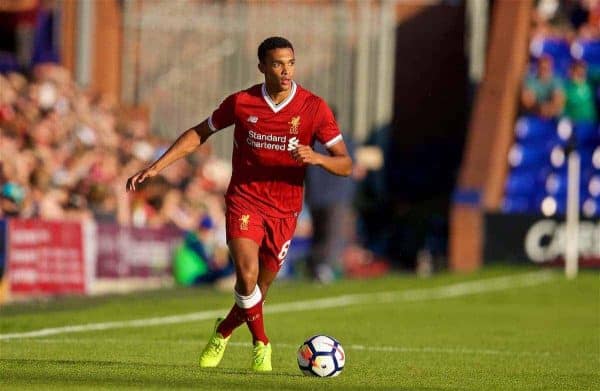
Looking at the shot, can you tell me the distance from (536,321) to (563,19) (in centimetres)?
1743

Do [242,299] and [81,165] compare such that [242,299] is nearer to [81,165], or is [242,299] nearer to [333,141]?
[333,141]

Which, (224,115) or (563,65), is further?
(563,65)

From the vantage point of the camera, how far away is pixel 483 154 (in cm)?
3197

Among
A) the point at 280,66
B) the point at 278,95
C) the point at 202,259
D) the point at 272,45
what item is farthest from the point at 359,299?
the point at 272,45

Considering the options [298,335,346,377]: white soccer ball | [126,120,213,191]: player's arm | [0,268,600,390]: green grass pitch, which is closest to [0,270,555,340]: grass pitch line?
[0,268,600,390]: green grass pitch

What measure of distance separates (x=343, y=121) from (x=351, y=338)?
66.0 feet

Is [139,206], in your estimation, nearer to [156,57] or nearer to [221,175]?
[221,175]

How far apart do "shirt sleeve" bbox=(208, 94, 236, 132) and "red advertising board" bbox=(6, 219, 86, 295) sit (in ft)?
29.8

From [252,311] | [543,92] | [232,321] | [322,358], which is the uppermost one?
[543,92]

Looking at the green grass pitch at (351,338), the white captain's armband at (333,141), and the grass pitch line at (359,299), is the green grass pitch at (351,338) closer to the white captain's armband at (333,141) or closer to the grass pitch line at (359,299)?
the grass pitch line at (359,299)

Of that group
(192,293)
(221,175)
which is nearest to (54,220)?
(192,293)

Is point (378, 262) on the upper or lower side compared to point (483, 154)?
lower

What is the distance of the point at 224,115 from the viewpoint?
11625 millimetres

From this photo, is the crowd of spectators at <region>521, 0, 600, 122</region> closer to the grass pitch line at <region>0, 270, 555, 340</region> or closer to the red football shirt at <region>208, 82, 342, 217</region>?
the grass pitch line at <region>0, 270, 555, 340</region>
